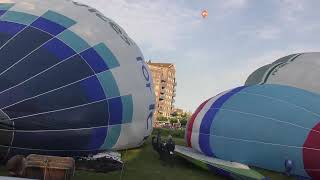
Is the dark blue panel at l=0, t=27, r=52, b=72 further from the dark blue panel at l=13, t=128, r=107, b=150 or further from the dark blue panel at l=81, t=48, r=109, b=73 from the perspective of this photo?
the dark blue panel at l=13, t=128, r=107, b=150

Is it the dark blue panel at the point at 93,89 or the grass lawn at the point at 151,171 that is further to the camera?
the dark blue panel at the point at 93,89

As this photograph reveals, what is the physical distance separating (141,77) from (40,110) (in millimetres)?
3813

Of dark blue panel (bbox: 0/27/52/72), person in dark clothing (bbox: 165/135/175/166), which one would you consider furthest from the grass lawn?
dark blue panel (bbox: 0/27/52/72)

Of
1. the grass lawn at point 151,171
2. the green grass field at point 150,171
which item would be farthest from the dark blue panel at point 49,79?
the grass lawn at point 151,171

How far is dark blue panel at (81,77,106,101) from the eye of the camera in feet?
38.4

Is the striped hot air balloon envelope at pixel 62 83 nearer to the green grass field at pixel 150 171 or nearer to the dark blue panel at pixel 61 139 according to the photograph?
the dark blue panel at pixel 61 139

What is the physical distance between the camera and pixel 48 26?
12.1m

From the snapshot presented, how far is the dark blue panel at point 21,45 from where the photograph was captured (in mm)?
11070

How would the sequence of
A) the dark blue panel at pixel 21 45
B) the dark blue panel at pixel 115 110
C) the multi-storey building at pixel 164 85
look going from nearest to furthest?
the dark blue panel at pixel 21 45 < the dark blue panel at pixel 115 110 < the multi-storey building at pixel 164 85

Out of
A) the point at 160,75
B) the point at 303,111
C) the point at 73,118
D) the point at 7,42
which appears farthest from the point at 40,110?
the point at 160,75

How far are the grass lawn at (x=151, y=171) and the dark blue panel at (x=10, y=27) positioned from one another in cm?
339

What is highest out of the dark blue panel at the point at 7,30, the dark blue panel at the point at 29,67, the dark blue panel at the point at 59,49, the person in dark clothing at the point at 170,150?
the dark blue panel at the point at 7,30

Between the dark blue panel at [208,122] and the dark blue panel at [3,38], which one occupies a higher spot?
the dark blue panel at [3,38]

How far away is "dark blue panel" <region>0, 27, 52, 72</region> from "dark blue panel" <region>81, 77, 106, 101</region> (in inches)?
51.4
